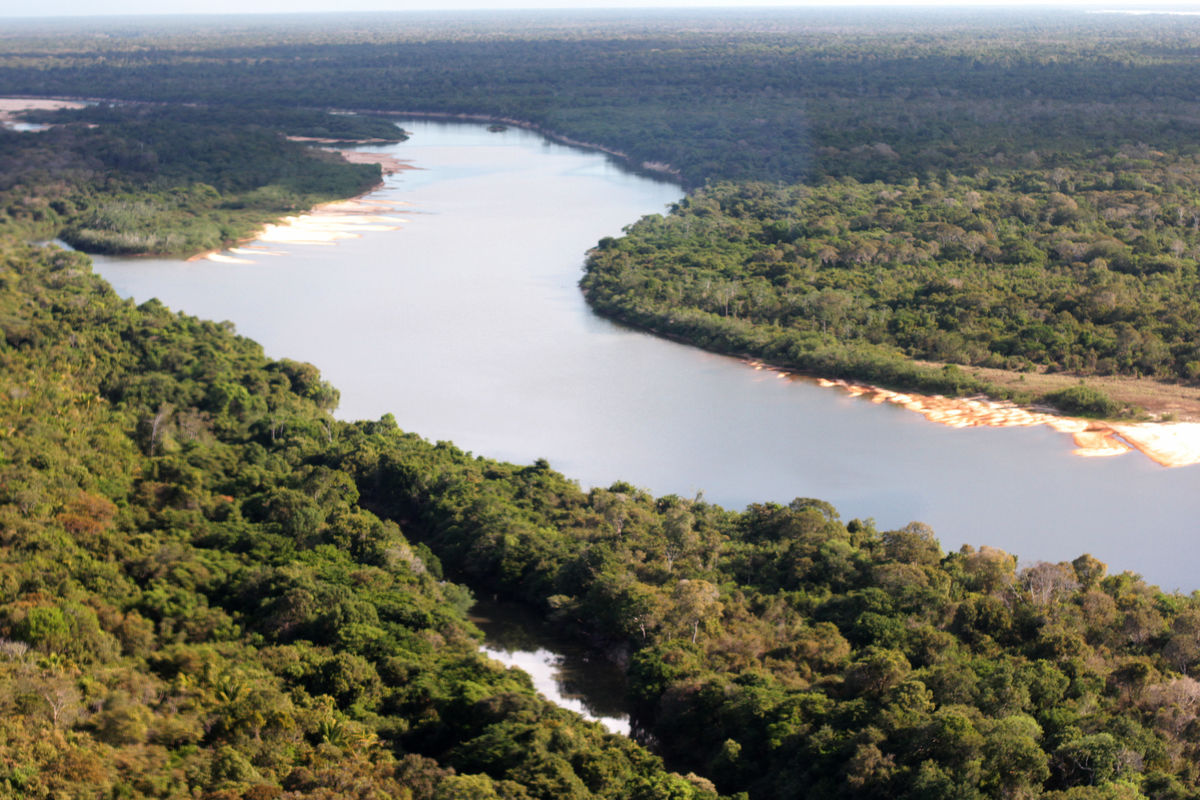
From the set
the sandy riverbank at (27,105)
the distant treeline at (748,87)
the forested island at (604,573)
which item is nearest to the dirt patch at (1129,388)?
the forested island at (604,573)

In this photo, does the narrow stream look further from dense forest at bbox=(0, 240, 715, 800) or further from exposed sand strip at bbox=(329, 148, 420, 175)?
exposed sand strip at bbox=(329, 148, 420, 175)

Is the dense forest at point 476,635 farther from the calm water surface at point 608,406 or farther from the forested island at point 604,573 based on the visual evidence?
the calm water surface at point 608,406

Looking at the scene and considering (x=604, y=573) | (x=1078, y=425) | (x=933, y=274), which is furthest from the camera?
(x=933, y=274)

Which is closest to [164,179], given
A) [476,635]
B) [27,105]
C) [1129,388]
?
[1129,388]

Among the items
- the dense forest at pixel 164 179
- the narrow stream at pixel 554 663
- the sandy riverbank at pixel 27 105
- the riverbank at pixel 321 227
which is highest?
the sandy riverbank at pixel 27 105

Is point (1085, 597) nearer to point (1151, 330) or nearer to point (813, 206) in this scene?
point (1151, 330)

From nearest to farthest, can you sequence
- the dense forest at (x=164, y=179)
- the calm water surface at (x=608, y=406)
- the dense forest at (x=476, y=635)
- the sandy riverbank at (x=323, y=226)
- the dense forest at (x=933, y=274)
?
1. the dense forest at (x=476, y=635)
2. the calm water surface at (x=608, y=406)
3. the dense forest at (x=933, y=274)
4. the sandy riverbank at (x=323, y=226)
5. the dense forest at (x=164, y=179)

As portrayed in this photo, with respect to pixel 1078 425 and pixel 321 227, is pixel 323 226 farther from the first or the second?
pixel 1078 425

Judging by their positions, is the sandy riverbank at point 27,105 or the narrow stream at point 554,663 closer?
the narrow stream at point 554,663
